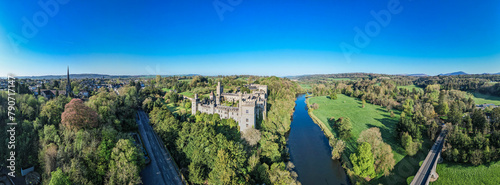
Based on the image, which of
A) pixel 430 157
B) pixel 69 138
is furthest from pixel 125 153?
pixel 430 157

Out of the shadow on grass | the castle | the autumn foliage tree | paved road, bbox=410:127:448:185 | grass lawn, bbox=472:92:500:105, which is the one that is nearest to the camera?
paved road, bbox=410:127:448:185

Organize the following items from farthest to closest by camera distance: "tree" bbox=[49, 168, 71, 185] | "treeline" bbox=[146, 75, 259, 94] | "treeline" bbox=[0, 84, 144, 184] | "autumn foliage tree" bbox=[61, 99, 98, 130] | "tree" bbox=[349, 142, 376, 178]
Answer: "treeline" bbox=[146, 75, 259, 94]
"tree" bbox=[349, 142, 376, 178]
"autumn foliage tree" bbox=[61, 99, 98, 130]
"treeline" bbox=[0, 84, 144, 184]
"tree" bbox=[49, 168, 71, 185]

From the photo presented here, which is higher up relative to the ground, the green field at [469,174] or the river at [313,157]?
the green field at [469,174]

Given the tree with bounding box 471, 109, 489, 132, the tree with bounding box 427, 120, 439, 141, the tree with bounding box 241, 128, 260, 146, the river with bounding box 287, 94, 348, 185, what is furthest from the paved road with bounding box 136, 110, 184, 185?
the tree with bounding box 471, 109, 489, 132

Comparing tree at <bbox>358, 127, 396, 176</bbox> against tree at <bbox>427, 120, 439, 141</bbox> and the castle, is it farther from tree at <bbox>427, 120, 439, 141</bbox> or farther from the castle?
the castle

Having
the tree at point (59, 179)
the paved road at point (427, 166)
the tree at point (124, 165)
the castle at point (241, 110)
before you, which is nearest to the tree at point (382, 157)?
the paved road at point (427, 166)

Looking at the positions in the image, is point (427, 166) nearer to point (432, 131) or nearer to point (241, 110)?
point (432, 131)

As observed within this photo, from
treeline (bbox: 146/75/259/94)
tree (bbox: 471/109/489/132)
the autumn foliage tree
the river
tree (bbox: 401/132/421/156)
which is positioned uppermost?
treeline (bbox: 146/75/259/94)

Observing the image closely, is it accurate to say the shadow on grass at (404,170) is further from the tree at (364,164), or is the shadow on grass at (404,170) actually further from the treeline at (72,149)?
the treeline at (72,149)

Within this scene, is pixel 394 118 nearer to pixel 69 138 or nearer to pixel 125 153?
pixel 125 153
